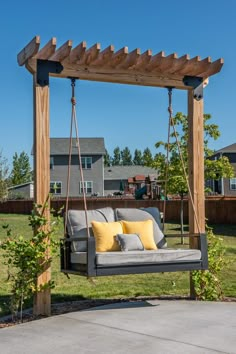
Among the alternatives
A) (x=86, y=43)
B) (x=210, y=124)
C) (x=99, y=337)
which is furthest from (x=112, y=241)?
(x=210, y=124)

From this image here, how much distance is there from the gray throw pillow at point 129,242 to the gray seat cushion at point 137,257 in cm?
71

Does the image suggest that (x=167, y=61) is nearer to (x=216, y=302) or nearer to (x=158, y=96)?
(x=158, y=96)

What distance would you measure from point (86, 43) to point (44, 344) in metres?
3.30

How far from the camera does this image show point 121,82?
262 inches

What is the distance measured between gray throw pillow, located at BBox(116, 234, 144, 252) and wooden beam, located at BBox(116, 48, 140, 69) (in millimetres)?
2124

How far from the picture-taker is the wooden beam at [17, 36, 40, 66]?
18.6 ft

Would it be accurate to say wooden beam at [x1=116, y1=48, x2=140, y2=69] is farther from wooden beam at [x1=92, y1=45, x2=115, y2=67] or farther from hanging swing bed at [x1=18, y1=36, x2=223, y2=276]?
wooden beam at [x1=92, y1=45, x2=115, y2=67]

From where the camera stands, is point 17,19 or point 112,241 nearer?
point 112,241

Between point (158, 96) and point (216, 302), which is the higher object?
point (158, 96)

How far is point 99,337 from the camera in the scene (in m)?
4.75

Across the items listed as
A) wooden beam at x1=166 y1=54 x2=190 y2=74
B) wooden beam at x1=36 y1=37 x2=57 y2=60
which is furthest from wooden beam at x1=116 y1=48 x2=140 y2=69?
wooden beam at x1=36 y1=37 x2=57 y2=60

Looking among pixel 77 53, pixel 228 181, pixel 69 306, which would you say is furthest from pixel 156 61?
pixel 228 181

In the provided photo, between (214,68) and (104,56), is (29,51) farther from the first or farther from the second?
(214,68)

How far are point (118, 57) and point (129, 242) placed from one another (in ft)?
7.53
